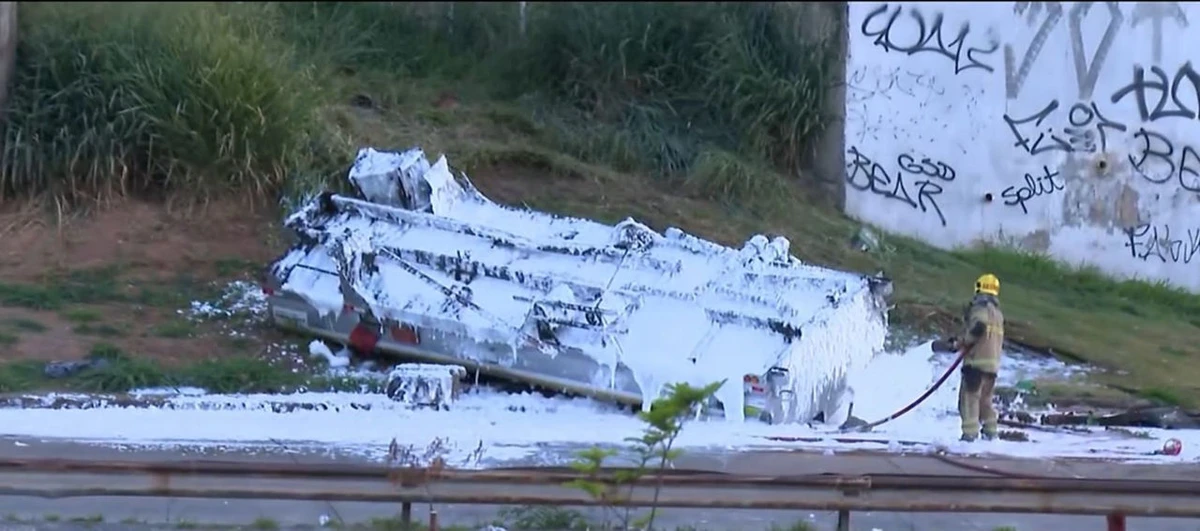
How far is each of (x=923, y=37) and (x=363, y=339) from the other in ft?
23.1

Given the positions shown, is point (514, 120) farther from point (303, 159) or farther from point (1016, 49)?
point (1016, 49)

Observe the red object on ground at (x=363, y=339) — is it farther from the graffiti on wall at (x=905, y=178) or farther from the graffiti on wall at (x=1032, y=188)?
the graffiti on wall at (x=1032, y=188)

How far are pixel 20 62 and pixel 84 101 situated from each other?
102 cm

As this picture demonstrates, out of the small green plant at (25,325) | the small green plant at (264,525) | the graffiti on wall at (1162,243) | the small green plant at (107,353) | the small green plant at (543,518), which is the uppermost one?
the graffiti on wall at (1162,243)

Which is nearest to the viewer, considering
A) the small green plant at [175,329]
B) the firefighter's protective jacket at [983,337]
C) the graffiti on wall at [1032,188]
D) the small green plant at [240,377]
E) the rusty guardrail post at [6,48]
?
the firefighter's protective jacket at [983,337]

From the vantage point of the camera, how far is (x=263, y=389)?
10648mm

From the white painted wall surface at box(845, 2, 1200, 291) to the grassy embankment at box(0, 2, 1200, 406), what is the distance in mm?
438

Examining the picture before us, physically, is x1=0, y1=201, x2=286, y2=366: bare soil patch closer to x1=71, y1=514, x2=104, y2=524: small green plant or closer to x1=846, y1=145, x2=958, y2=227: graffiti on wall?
x1=71, y1=514, x2=104, y2=524: small green plant

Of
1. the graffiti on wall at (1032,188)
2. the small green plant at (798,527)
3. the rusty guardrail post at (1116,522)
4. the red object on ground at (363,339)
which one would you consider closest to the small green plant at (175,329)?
the red object on ground at (363,339)

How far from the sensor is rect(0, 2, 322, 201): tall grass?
44.3ft

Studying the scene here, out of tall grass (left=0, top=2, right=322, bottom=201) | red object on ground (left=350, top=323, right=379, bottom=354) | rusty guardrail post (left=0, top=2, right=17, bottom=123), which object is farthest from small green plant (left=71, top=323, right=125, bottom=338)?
rusty guardrail post (left=0, top=2, right=17, bottom=123)

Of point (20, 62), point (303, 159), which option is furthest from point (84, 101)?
point (303, 159)

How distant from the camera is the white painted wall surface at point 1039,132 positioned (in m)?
15.2

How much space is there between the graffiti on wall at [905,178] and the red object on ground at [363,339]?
631 centimetres
